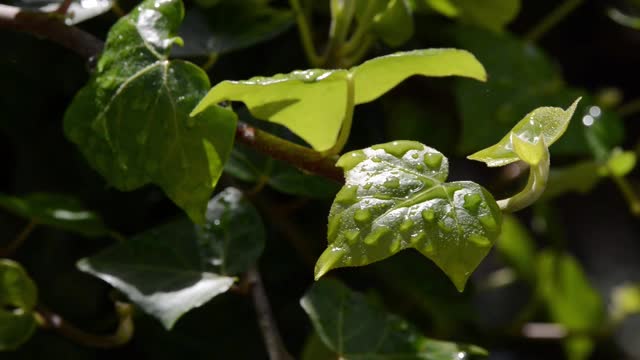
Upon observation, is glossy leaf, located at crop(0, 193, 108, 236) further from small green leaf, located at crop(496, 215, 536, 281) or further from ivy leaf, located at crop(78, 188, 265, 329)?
small green leaf, located at crop(496, 215, 536, 281)

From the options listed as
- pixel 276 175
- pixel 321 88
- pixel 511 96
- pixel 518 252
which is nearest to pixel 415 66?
pixel 321 88

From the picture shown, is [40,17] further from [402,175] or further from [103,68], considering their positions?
[402,175]

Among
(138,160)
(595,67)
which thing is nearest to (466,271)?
(138,160)

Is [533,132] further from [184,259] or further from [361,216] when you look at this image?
[184,259]

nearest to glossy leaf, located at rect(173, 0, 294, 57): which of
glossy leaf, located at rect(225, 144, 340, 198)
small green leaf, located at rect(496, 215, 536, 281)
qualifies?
glossy leaf, located at rect(225, 144, 340, 198)

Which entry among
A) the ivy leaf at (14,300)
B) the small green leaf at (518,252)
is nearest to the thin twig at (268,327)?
the ivy leaf at (14,300)
